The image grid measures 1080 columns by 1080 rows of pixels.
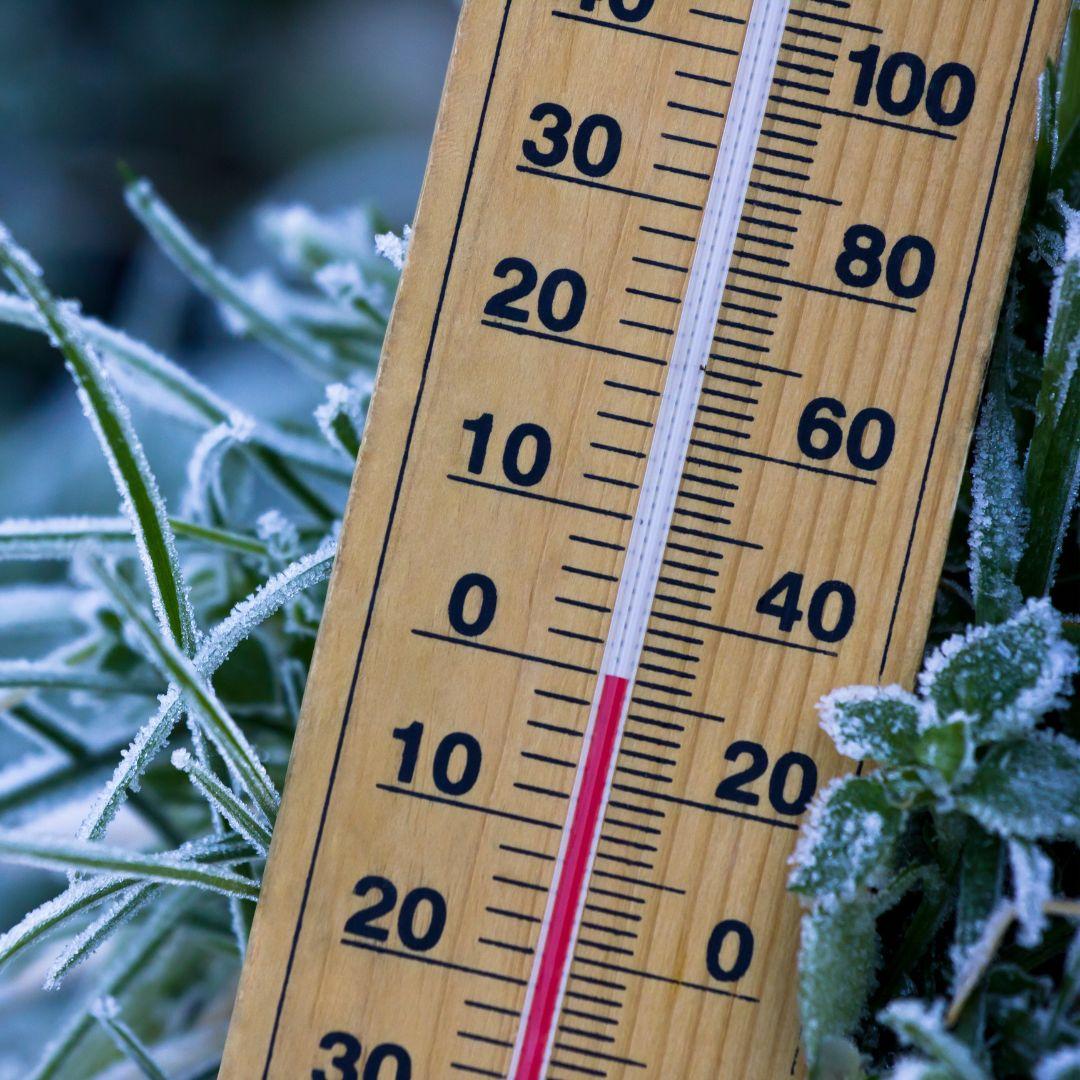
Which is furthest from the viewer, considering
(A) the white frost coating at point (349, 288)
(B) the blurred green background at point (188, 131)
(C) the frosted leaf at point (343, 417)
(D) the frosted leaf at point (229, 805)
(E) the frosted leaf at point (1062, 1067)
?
(B) the blurred green background at point (188, 131)

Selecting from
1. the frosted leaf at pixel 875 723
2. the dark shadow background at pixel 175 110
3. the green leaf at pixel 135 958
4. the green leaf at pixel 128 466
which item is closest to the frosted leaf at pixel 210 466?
the green leaf at pixel 128 466

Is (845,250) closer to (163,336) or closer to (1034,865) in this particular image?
(1034,865)

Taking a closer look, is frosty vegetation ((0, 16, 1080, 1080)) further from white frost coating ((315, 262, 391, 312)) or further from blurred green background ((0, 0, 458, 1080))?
blurred green background ((0, 0, 458, 1080))

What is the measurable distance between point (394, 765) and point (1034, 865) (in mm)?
297

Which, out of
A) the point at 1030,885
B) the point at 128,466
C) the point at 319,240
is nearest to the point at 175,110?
the point at 319,240

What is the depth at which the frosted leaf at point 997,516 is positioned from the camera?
549 millimetres

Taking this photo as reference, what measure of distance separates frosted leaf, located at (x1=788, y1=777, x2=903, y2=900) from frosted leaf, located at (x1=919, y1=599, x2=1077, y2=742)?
5cm

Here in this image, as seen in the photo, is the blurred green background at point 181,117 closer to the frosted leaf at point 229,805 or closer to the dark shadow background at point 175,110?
the dark shadow background at point 175,110

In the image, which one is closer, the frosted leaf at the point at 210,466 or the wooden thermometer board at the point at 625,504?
the wooden thermometer board at the point at 625,504

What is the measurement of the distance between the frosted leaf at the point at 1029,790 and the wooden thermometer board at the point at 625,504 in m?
0.08

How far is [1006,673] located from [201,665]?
389 mm

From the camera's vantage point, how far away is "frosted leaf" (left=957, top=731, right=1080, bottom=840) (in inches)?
18.7

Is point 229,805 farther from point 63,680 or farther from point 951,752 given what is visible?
point 951,752

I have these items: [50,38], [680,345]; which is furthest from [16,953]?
[50,38]
